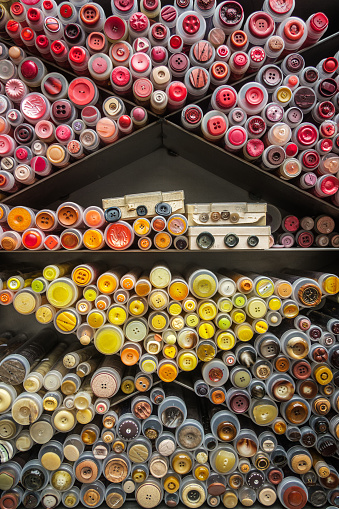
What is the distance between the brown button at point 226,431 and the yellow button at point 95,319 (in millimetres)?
770

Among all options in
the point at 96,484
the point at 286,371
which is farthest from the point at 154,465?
the point at 286,371

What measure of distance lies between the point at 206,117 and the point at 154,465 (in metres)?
1.69

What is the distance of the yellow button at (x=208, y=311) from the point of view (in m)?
1.34

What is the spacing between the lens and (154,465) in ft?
4.57

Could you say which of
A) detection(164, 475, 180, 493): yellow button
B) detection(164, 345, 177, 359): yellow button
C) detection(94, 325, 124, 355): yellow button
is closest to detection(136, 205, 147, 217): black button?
detection(94, 325, 124, 355): yellow button

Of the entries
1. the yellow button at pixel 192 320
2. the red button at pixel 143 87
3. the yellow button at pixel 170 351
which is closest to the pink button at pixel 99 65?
the red button at pixel 143 87

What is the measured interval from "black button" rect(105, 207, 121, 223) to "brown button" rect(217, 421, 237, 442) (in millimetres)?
1108

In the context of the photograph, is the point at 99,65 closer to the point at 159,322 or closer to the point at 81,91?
the point at 81,91

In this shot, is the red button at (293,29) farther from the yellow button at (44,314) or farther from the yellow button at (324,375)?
the yellow button at (44,314)

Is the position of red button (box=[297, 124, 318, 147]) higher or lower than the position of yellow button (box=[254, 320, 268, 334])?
higher

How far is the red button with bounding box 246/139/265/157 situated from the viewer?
1317 mm

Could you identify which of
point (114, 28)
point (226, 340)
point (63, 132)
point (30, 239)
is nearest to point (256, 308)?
point (226, 340)

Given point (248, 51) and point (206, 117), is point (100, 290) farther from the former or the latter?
point (248, 51)

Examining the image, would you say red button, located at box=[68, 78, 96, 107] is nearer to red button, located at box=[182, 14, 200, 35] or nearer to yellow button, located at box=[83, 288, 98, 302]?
red button, located at box=[182, 14, 200, 35]
